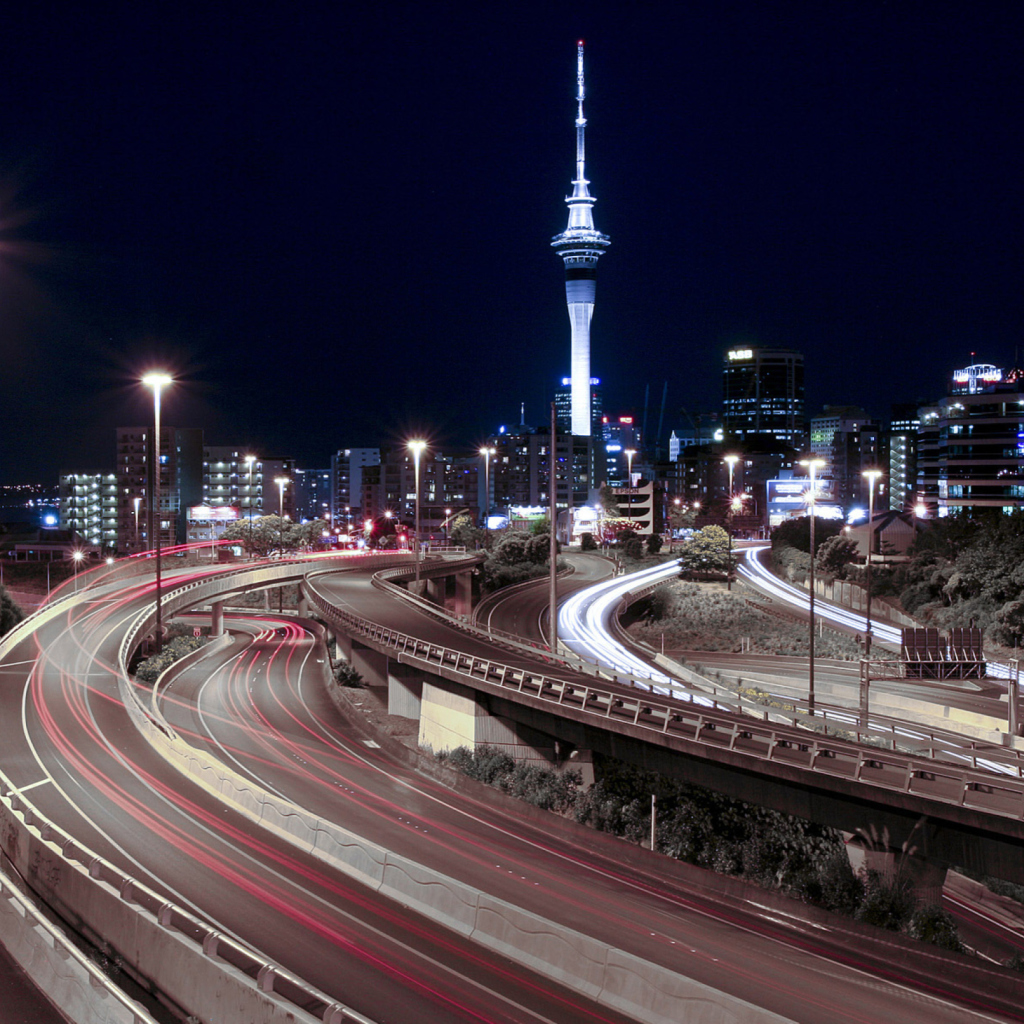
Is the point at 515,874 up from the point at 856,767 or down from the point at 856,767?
down

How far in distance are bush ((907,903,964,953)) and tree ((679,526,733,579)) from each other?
202 feet

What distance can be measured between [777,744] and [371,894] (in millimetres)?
10510

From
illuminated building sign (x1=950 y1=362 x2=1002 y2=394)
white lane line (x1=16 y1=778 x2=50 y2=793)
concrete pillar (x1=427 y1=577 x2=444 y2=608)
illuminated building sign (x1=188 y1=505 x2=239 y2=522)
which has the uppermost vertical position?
illuminated building sign (x1=950 y1=362 x2=1002 y2=394)

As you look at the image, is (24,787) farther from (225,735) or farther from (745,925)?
(745,925)

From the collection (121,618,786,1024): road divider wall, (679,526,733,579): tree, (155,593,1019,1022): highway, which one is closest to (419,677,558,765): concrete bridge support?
(155,593,1019,1022): highway

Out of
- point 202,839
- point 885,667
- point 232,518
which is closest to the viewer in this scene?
point 202,839

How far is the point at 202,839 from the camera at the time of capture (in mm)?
20203

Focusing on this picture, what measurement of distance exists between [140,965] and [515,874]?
7.37 metres

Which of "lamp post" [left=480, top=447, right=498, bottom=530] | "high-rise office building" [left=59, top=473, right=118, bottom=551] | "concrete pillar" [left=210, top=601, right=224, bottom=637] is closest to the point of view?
"concrete pillar" [left=210, top=601, right=224, bottom=637]

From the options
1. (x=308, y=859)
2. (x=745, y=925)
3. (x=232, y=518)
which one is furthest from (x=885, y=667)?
(x=232, y=518)

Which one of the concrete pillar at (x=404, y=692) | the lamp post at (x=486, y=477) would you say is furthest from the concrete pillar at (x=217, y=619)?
the lamp post at (x=486, y=477)

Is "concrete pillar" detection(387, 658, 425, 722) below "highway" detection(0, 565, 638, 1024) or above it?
below

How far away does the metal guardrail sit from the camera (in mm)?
17984

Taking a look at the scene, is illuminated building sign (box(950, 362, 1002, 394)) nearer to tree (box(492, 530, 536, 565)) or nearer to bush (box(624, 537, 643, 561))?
bush (box(624, 537, 643, 561))
